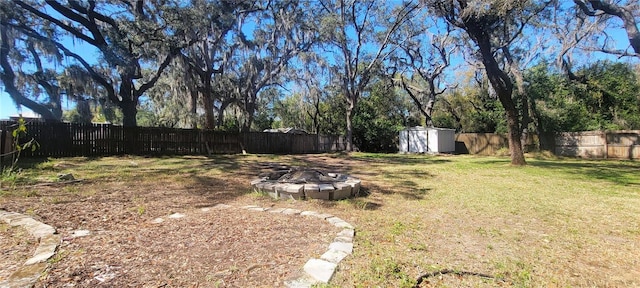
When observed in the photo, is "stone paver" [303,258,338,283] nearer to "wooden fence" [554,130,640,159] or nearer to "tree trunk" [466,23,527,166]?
"tree trunk" [466,23,527,166]

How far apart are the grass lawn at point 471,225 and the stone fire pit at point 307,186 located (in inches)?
7.3

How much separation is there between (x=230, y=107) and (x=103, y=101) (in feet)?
23.0

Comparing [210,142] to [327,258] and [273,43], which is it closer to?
[273,43]

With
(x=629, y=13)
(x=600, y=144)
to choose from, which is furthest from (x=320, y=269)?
(x=600, y=144)

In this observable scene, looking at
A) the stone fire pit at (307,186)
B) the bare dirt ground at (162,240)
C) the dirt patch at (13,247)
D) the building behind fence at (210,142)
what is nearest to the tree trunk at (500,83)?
the stone fire pit at (307,186)

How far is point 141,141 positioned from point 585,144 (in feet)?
63.2

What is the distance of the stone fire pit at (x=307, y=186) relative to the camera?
173 inches

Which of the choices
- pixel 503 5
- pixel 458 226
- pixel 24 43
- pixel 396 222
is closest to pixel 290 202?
pixel 396 222

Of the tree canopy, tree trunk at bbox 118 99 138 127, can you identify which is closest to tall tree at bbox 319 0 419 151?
the tree canopy

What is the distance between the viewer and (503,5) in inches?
293

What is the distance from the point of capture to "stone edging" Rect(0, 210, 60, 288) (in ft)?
5.81

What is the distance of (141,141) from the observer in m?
12.1

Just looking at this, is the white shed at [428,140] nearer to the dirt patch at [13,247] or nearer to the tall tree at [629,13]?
the tall tree at [629,13]

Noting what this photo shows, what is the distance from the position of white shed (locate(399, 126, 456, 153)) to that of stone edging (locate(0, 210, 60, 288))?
17.4m
